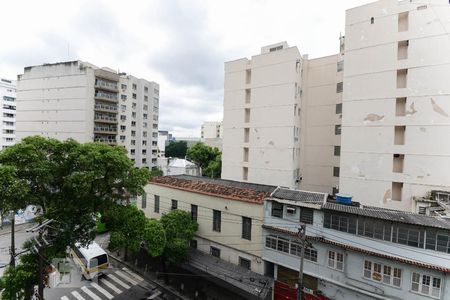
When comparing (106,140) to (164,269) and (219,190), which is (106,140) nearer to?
(164,269)

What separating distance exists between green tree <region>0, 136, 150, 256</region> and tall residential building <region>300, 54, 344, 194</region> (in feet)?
70.7

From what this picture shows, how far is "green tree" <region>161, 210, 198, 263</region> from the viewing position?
1778 centimetres

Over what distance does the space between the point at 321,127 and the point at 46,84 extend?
50.6 m

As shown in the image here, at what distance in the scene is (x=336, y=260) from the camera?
14820mm

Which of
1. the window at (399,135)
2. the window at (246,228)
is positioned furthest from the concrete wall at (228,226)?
the window at (399,135)

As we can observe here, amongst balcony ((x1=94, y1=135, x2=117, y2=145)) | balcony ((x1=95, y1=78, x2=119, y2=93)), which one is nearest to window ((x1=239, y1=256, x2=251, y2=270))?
balcony ((x1=94, y1=135, x2=117, y2=145))

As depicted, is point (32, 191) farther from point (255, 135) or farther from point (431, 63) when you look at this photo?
point (431, 63)

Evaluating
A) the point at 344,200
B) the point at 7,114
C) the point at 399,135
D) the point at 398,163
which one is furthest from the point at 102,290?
the point at 7,114

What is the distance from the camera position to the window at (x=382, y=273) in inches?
519

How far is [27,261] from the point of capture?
13148 mm

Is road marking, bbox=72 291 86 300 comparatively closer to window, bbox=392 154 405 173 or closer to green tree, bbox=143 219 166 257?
green tree, bbox=143 219 166 257

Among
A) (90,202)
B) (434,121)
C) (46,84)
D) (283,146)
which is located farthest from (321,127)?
(46,84)

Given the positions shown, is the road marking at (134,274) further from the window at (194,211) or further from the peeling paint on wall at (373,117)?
the peeling paint on wall at (373,117)

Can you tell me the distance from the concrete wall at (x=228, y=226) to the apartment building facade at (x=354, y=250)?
741 mm
